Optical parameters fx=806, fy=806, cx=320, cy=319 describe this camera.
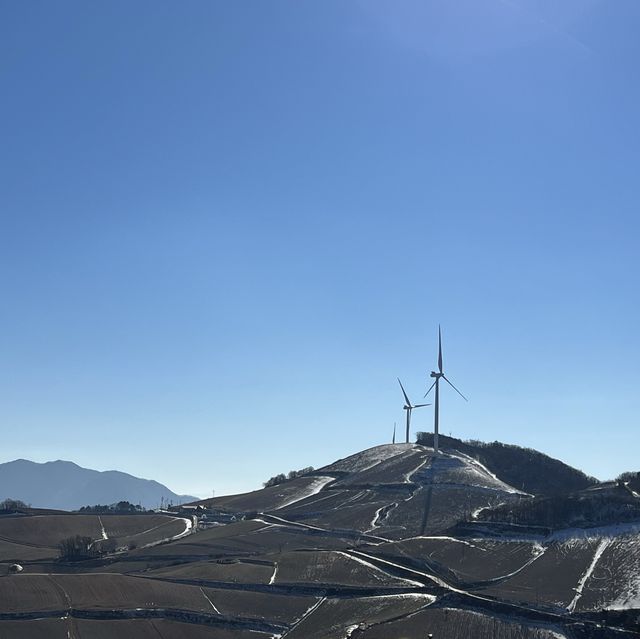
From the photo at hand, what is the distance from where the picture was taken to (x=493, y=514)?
502 ft

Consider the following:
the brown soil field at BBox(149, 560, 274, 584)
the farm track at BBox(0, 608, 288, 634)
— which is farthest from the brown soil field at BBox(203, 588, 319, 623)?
Result: the brown soil field at BBox(149, 560, 274, 584)

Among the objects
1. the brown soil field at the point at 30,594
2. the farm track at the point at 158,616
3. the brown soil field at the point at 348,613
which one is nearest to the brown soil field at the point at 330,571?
the brown soil field at the point at 348,613

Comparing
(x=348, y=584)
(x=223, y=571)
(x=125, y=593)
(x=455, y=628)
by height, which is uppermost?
(x=223, y=571)

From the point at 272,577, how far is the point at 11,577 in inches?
1505

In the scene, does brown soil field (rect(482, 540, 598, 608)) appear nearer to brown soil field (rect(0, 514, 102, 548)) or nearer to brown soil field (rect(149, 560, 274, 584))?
brown soil field (rect(149, 560, 274, 584))

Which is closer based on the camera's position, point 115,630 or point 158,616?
point 115,630

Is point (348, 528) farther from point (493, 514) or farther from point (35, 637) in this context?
point (35, 637)

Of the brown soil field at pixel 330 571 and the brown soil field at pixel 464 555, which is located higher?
the brown soil field at pixel 464 555

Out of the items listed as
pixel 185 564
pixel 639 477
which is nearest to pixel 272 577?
pixel 185 564

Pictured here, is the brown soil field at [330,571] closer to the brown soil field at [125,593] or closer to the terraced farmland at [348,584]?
the terraced farmland at [348,584]

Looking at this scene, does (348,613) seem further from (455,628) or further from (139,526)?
(139,526)

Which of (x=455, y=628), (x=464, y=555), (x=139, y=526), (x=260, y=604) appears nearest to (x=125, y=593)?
(x=260, y=604)

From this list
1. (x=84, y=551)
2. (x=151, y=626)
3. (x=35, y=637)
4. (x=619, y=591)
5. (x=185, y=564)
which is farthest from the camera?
(x=84, y=551)

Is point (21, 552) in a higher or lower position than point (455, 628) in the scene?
higher
